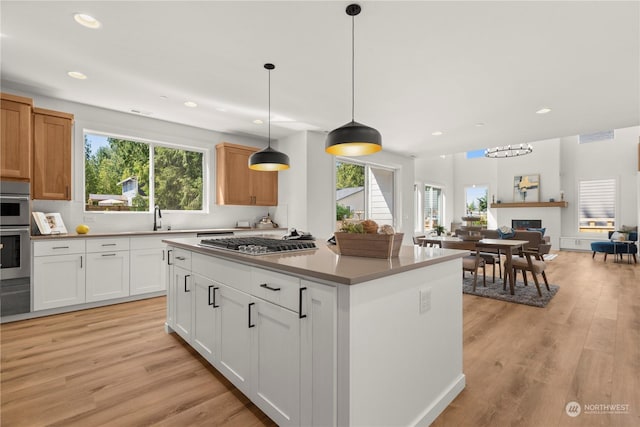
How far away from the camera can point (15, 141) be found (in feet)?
10.7

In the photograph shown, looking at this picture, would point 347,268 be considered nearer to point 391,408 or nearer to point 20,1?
point 391,408

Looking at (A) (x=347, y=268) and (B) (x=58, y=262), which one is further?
(B) (x=58, y=262)

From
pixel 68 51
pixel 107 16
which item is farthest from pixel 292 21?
pixel 68 51

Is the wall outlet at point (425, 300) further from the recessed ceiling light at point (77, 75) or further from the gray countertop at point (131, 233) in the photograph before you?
the recessed ceiling light at point (77, 75)

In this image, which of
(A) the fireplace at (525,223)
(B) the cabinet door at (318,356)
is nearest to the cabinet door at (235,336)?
(B) the cabinet door at (318,356)

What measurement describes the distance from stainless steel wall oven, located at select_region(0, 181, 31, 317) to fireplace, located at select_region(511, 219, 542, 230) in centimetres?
1159

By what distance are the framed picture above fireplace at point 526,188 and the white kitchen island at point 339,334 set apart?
33.1ft

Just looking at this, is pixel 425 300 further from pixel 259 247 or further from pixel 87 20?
pixel 87 20

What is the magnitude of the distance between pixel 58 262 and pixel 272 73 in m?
3.21

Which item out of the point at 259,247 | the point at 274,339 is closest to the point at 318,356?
the point at 274,339

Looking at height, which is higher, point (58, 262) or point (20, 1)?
point (20, 1)

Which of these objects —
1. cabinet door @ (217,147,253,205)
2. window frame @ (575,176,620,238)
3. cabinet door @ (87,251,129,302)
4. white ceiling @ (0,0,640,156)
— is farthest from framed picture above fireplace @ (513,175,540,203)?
cabinet door @ (87,251,129,302)

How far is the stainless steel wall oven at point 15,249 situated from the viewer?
3.21 m

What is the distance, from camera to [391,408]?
1476 millimetres
